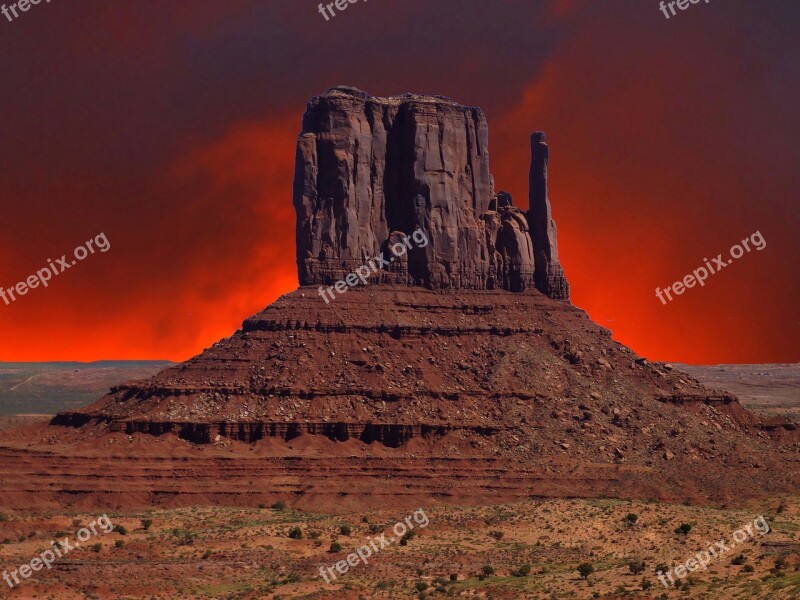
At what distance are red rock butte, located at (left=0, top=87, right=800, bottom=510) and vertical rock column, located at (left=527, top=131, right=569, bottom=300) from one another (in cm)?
19

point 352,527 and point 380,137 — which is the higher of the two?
point 380,137

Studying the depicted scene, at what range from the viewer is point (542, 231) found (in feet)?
447

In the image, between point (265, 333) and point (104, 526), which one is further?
point (265, 333)

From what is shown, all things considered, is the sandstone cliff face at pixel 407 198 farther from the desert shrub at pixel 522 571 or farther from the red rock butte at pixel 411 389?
the desert shrub at pixel 522 571

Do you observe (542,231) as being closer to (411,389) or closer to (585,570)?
(411,389)

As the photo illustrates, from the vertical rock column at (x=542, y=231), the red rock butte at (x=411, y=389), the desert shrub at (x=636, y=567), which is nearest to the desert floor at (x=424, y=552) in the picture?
the desert shrub at (x=636, y=567)

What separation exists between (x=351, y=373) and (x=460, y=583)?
125ft

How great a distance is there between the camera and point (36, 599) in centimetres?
7750

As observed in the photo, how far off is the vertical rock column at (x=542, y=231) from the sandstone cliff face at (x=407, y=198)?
16cm

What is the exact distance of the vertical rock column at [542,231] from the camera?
134125 millimetres

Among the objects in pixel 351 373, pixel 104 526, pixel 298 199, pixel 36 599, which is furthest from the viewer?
pixel 298 199

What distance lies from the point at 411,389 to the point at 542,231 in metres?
26.1

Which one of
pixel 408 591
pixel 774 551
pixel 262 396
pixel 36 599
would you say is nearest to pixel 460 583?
pixel 408 591

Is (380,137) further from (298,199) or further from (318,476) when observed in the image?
(318,476)
